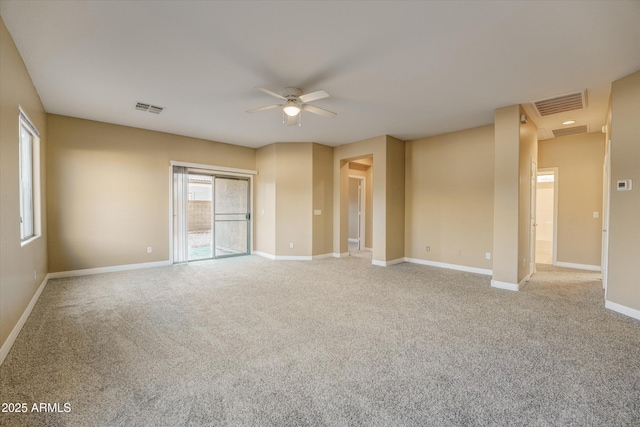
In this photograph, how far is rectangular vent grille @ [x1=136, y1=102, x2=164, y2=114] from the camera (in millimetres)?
4414

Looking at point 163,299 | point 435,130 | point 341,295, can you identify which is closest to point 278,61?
point 341,295

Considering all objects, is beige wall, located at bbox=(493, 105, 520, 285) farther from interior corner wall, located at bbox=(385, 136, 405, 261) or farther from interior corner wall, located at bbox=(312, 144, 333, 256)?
interior corner wall, located at bbox=(312, 144, 333, 256)

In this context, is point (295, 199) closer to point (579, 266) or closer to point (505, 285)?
→ point (505, 285)

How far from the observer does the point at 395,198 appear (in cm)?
640

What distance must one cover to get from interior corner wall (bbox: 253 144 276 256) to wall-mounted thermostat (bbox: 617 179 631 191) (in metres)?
5.88

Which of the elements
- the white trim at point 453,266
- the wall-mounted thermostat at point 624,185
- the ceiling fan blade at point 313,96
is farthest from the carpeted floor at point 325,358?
the ceiling fan blade at point 313,96

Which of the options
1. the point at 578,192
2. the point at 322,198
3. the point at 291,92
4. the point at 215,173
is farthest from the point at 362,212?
the point at 291,92

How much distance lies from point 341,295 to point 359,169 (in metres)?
5.14

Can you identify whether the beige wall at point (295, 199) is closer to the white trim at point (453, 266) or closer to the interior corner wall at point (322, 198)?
the interior corner wall at point (322, 198)

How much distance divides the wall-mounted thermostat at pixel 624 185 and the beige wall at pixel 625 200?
4 centimetres

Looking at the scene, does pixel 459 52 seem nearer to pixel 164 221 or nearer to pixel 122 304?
pixel 122 304

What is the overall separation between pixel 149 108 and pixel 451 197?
19.0 ft

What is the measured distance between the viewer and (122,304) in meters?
3.66

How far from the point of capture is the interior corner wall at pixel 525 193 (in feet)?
14.2
